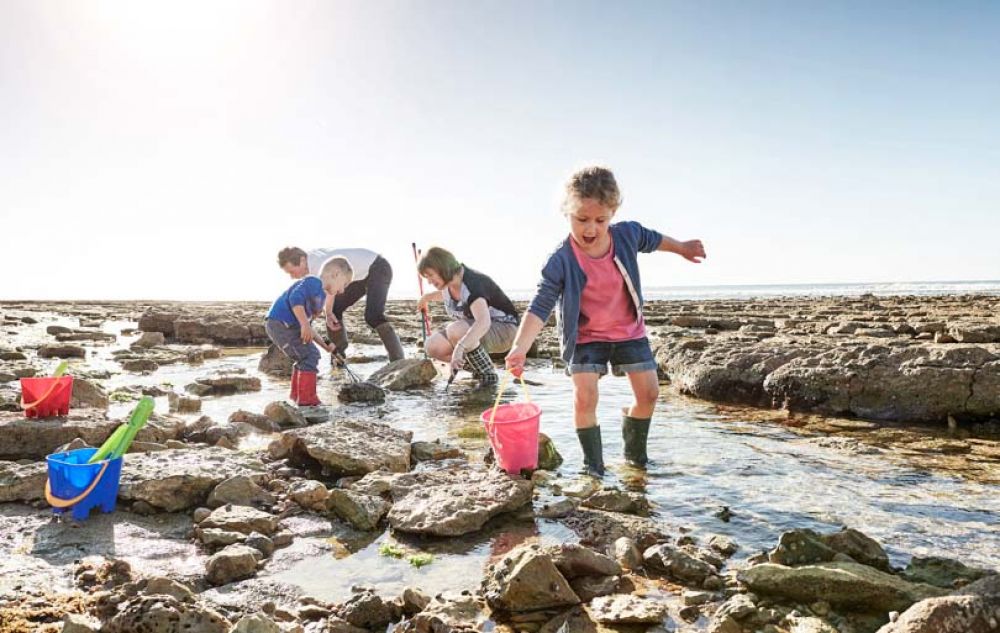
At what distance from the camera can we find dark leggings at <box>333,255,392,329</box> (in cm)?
1027

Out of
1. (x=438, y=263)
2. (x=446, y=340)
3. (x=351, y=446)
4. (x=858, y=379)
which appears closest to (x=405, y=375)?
(x=446, y=340)

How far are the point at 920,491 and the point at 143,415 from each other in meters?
4.72

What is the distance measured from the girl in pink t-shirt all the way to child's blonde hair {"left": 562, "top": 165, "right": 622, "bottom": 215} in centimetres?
8

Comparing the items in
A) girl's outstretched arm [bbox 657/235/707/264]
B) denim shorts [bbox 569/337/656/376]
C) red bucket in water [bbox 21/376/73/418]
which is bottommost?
red bucket in water [bbox 21/376/73/418]

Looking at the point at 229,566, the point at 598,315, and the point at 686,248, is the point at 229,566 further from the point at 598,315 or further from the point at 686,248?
the point at 686,248

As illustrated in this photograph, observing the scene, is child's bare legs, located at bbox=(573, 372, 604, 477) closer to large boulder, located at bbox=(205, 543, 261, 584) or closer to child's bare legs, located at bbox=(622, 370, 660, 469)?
child's bare legs, located at bbox=(622, 370, 660, 469)

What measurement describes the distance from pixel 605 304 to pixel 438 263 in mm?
3410

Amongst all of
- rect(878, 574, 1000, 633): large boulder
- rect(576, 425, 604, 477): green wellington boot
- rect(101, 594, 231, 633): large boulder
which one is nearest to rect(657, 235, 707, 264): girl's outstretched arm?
rect(576, 425, 604, 477): green wellington boot

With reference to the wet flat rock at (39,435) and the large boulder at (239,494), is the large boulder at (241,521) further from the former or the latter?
the wet flat rock at (39,435)

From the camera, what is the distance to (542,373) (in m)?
10.6

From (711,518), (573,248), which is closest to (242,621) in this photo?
(711,518)

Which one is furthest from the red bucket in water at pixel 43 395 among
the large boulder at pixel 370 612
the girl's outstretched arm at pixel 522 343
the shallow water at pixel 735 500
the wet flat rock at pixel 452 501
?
the large boulder at pixel 370 612

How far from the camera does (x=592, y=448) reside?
4684 mm

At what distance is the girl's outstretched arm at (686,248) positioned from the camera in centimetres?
495
